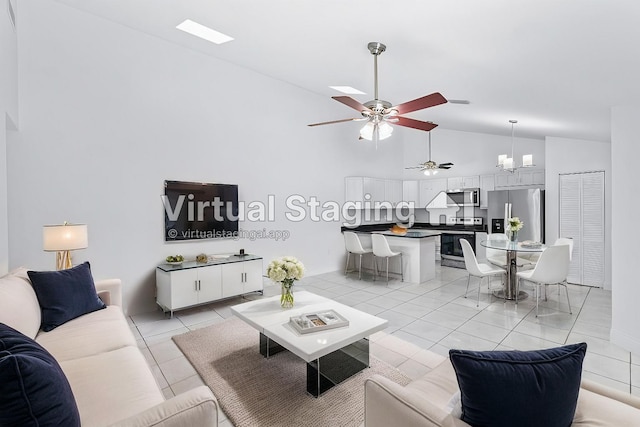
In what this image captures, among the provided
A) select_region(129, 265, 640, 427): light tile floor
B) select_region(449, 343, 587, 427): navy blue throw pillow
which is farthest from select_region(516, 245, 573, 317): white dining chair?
select_region(449, 343, 587, 427): navy blue throw pillow

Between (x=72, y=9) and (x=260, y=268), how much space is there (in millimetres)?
3800

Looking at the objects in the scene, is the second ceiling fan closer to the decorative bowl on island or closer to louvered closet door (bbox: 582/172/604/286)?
the decorative bowl on island

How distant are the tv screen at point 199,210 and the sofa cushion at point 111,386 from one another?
2469 mm

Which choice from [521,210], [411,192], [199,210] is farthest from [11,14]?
[521,210]

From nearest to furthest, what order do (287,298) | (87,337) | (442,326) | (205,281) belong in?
(87,337) < (287,298) < (442,326) < (205,281)

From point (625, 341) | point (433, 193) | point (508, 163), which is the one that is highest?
point (508, 163)

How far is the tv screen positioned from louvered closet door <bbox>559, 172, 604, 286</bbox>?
546 centimetres

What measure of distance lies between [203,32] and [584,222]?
6282 millimetres

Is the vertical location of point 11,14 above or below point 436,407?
above

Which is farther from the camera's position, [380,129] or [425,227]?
[425,227]

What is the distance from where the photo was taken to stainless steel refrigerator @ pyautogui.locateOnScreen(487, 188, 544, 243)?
5.53 meters

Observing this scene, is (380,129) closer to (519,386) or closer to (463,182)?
A: (519,386)

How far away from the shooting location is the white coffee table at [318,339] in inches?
85.0

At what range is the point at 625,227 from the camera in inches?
114
